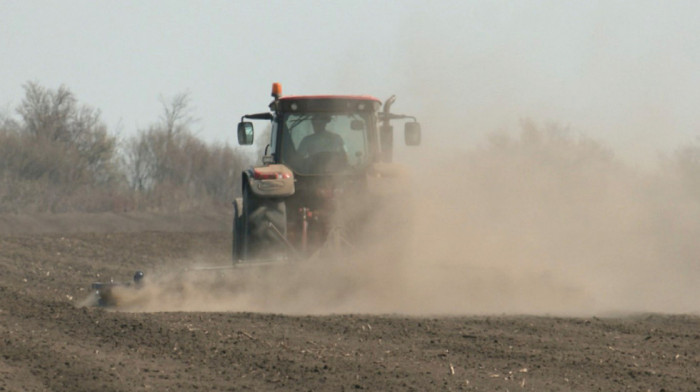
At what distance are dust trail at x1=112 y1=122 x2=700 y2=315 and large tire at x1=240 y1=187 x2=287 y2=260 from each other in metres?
0.73

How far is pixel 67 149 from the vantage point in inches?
1874

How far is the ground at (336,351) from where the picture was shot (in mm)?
7258

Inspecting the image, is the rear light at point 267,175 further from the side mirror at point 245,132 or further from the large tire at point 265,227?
the side mirror at point 245,132

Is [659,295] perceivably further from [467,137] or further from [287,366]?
[287,366]

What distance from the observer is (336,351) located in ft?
27.5

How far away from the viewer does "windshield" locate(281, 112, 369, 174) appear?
13.2 meters

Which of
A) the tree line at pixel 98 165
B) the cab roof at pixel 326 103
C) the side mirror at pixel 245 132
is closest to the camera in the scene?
the cab roof at pixel 326 103

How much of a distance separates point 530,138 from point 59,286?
7.60 m

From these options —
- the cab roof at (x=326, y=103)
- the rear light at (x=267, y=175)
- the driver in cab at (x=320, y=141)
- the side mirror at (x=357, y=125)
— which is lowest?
the rear light at (x=267, y=175)

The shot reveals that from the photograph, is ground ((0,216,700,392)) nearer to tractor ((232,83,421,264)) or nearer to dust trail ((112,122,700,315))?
dust trail ((112,122,700,315))

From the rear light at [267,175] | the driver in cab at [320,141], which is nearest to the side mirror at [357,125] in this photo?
the driver in cab at [320,141]

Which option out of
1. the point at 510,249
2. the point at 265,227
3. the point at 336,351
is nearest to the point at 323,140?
the point at 265,227

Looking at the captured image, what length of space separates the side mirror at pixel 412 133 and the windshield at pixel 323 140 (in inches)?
20.7

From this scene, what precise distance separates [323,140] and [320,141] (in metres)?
0.04
